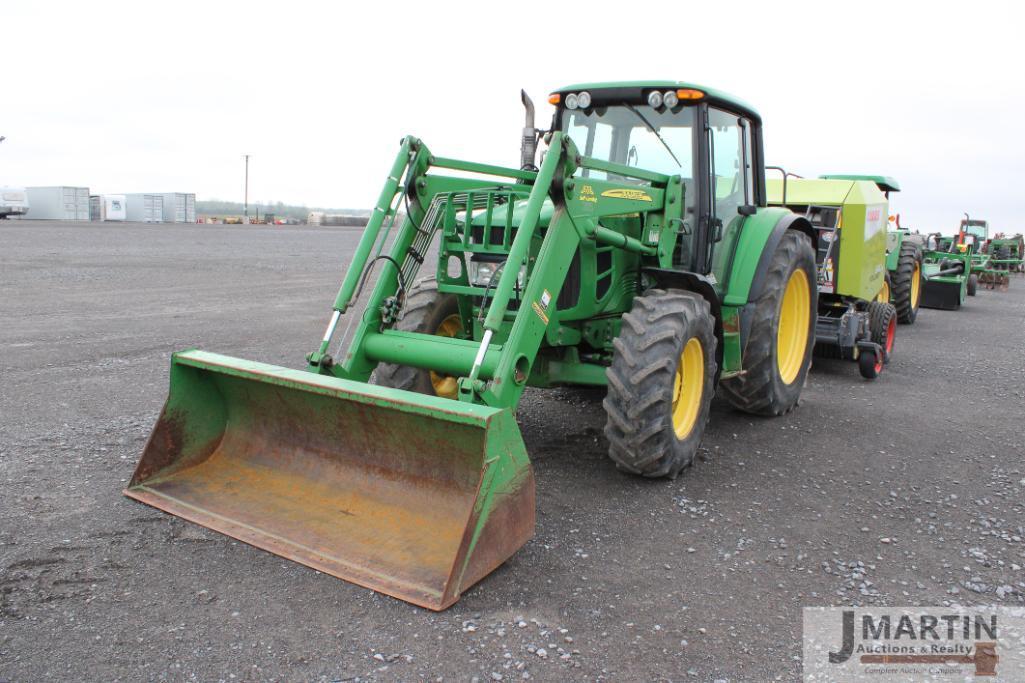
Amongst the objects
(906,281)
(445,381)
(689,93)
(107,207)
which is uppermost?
(107,207)

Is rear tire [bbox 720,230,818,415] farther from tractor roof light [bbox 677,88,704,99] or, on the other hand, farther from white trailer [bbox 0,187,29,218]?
white trailer [bbox 0,187,29,218]

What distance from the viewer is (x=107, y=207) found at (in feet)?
177

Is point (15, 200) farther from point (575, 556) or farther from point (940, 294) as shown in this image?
point (575, 556)

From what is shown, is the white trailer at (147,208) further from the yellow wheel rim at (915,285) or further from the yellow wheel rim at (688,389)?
the yellow wheel rim at (688,389)

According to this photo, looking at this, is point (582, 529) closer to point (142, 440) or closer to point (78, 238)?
point (142, 440)

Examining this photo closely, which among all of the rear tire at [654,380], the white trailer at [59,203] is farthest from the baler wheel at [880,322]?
the white trailer at [59,203]

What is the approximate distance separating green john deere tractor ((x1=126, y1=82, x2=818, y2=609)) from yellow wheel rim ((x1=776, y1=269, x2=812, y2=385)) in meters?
0.59

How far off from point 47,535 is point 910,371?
828 centimetres

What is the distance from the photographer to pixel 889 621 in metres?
3.53

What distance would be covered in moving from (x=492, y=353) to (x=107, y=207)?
186 ft

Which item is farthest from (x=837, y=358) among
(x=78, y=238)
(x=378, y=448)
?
(x=78, y=238)

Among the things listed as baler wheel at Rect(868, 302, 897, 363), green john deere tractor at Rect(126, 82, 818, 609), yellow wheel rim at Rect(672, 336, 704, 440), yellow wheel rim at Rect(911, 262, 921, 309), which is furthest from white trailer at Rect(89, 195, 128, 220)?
yellow wheel rim at Rect(672, 336, 704, 440)

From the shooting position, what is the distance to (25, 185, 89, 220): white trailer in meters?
51.0

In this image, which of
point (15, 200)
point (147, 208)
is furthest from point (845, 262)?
point (147, 208)
